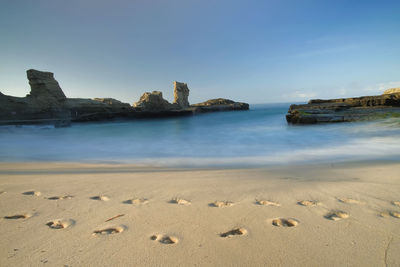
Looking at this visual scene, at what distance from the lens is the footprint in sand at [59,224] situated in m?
1.82

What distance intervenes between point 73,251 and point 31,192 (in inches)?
78.1

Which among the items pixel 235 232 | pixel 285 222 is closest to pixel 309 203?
pixel 285 222

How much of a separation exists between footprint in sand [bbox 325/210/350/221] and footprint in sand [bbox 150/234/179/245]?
1.53 meters

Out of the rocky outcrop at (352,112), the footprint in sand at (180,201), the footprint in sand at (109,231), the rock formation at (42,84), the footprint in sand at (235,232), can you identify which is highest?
Answer: the rock formation at (42,84)

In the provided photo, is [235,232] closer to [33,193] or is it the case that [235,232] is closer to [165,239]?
[165,239]

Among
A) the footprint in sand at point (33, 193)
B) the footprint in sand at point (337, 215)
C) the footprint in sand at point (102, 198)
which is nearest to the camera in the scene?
the footprint in sand at point (337, 215)

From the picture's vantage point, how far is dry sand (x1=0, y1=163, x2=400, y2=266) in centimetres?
138

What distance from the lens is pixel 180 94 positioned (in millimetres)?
57125

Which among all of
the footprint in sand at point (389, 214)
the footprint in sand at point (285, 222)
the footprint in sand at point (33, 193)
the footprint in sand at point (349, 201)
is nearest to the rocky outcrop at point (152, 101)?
the footprint in sand at point (33, 193)

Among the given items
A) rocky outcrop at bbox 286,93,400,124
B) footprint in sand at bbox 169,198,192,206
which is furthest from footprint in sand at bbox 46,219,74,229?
rocky outcrop at bbox 286,93,400,124

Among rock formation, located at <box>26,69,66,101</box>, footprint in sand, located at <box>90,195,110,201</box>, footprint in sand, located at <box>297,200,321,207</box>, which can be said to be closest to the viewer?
footprint in sand, located at <box>297,200,321,207</box>

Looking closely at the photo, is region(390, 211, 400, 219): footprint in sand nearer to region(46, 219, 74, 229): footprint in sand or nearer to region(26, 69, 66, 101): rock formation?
region(46, 219, 74, 229): footprint in sand

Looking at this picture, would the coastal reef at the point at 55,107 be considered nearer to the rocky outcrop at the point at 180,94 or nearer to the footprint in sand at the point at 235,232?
the rocky outcrop at the point at 180,94

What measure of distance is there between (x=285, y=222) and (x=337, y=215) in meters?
0.59
